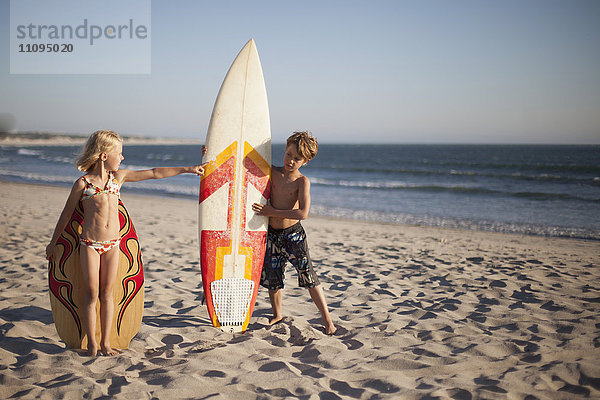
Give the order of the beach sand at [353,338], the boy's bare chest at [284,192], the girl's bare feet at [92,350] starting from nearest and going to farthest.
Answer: the beach sand at [353,338], the girl's bare feet at [92,350], the boy's bare chest at [284,192]

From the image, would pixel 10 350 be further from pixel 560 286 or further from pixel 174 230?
pixel 560 286

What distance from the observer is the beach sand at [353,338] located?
2.20 m

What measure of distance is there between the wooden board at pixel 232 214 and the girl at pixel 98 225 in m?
0.79

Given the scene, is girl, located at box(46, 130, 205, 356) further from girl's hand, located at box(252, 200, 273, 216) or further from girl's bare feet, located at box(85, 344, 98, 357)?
girl's hand, located at box(252, 200, 273, 216)

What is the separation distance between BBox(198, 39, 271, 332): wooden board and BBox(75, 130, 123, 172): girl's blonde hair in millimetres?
900

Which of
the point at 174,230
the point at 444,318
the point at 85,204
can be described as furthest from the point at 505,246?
the point at 85,204

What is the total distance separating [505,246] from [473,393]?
5011mm

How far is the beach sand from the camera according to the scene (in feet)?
7.23

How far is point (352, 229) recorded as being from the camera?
8.09 meters

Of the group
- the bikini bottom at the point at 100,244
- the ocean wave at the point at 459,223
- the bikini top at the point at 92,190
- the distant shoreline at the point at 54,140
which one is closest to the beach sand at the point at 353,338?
the bikini bottom at the point at 100,244

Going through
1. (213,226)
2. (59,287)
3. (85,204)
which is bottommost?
(59,287)

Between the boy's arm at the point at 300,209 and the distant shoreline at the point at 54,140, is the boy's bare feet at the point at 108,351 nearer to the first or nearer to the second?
the boy's arm at the point at 300,209

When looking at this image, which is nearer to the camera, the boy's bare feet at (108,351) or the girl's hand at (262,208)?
the boy's bare feet at (108,351)

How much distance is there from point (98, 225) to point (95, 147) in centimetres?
48
